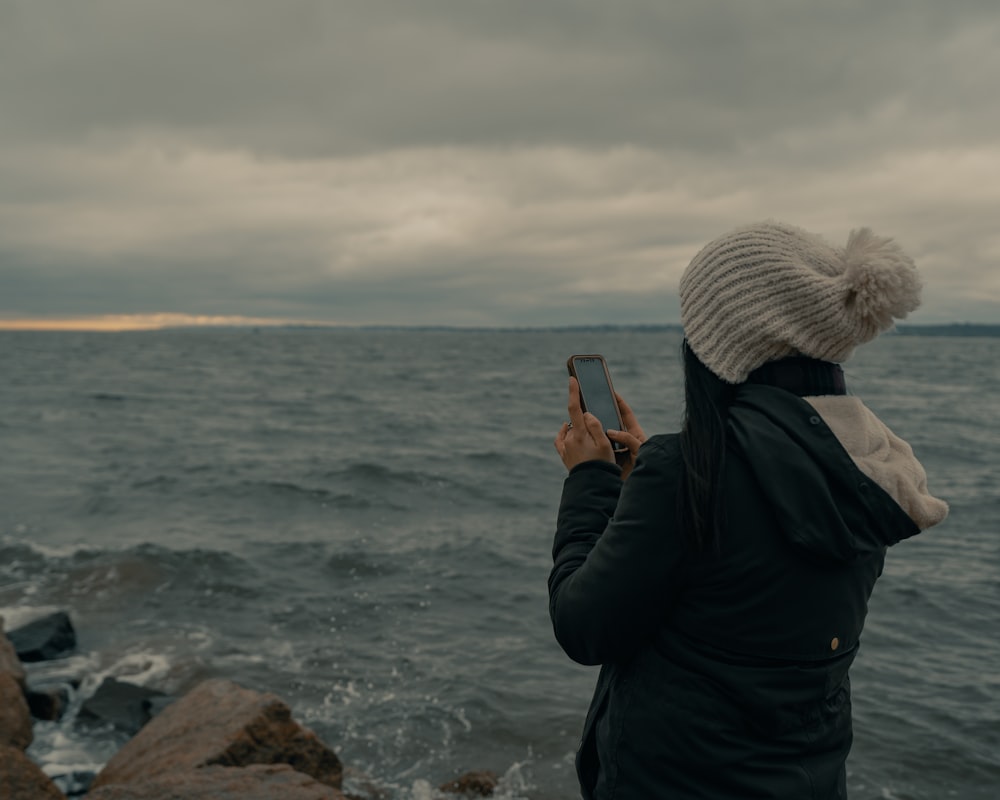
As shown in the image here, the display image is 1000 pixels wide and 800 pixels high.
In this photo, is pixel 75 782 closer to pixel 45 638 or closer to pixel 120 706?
pixel 120 706

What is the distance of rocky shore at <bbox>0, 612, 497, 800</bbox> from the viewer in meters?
4.11

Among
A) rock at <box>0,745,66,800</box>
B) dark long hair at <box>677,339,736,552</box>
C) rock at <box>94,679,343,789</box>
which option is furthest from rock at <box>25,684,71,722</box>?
dark long hair at <box>677,339,736,552</box>

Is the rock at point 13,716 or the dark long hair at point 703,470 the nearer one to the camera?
the dark long hair at point 703,470

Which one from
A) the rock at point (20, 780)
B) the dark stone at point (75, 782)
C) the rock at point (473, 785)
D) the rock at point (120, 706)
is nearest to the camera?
the rock at point (20, 780)

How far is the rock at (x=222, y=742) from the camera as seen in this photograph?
503 centimetres

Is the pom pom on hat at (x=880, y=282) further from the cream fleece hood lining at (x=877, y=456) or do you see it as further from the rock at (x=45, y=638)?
the rock at (x=45, y=638)

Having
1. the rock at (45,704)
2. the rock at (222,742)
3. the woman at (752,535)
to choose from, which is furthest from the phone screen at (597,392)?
the rock at (45,704)

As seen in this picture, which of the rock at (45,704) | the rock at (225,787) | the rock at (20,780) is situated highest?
the rock at (225,787)

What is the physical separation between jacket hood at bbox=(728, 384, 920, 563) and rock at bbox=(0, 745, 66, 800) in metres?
4.40

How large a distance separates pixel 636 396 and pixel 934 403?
11.7 metres

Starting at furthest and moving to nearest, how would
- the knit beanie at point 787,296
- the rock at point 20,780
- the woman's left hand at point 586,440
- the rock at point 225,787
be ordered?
the rock at point 20,780, the rock at point 225,787, the woman's left hand at point 586,440, the knit beanie at point 787,296

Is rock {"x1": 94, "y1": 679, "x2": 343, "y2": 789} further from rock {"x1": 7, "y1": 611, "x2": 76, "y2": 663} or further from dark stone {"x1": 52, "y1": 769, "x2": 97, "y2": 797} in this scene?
rock {"x1": 7, "y1": 611, "x2": 76, "y2": 663}

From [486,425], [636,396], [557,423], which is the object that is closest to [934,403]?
[636,396]

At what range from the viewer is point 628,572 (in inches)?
63.1
